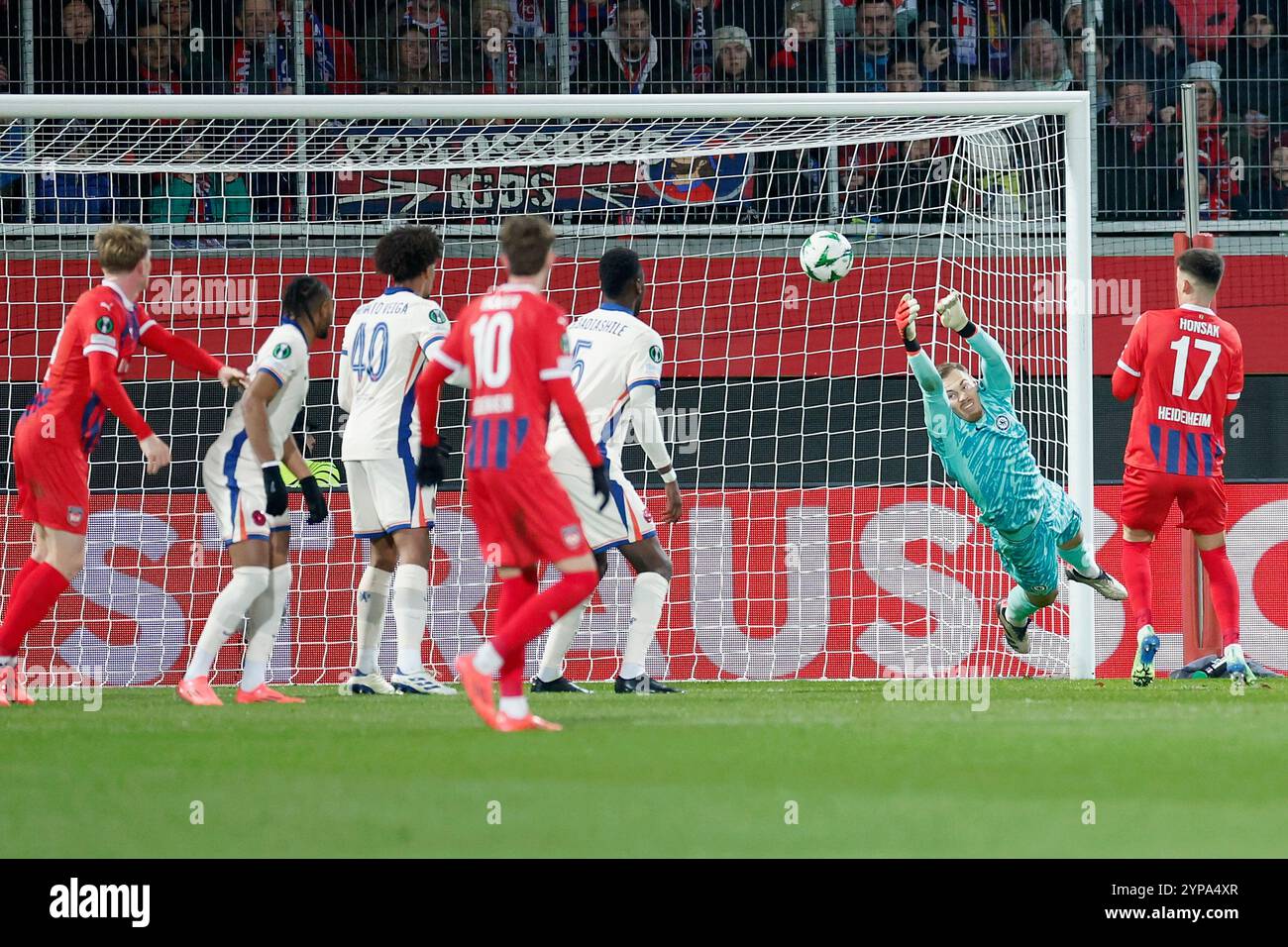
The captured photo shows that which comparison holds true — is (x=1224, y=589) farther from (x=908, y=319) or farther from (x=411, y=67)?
(x=411, y=67)

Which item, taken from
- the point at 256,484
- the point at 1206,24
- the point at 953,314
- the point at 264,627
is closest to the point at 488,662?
the point at 256,484

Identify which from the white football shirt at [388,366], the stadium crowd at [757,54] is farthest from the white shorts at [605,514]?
the stadium crowd at [757,54]

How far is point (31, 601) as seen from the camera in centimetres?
690

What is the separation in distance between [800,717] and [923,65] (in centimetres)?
855

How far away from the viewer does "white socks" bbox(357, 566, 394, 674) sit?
7586 millimetres

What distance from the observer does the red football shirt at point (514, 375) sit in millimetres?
5410

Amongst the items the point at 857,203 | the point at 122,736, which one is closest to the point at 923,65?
the point at 857,203

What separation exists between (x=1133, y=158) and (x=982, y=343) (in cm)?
556

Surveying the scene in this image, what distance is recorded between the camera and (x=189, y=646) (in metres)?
10.6

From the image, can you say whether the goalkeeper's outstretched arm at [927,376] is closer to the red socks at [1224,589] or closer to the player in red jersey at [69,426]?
the red socks at [1224,589]

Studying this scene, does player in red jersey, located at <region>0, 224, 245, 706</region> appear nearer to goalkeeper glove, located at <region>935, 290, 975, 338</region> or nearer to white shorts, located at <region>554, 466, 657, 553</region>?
white shorts, located at <region>554, 466, 657, 553</region>

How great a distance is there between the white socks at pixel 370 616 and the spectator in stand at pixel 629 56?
666 cm

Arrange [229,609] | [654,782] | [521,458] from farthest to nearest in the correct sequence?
[229,609], [521,458], [654,782]

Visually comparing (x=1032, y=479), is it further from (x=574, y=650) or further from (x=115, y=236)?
(x=115, y=236)
